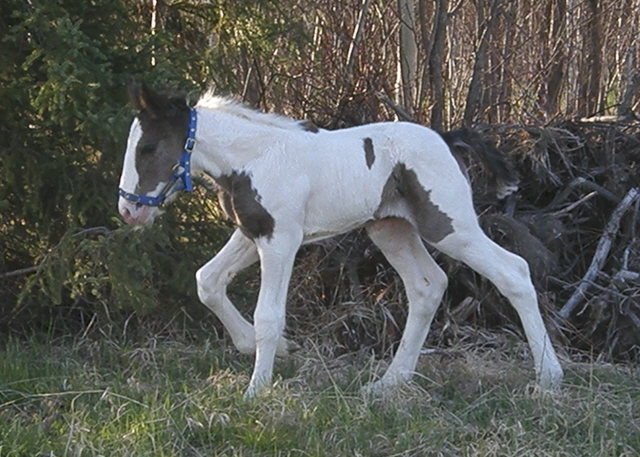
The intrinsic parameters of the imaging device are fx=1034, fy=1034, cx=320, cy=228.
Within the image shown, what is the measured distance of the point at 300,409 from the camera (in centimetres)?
478

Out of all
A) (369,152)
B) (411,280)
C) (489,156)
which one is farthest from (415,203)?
(489,156)

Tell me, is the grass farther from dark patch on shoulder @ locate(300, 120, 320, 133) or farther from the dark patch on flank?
dark patch on shoulder @ locate(300, 120, 320, 133)

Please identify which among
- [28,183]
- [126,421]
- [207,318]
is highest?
[28,183]

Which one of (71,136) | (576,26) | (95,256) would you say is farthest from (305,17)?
(95,256)

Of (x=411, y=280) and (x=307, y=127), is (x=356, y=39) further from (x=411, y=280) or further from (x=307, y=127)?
(x=411, y=280)

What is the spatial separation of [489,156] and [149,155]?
194 centimetres

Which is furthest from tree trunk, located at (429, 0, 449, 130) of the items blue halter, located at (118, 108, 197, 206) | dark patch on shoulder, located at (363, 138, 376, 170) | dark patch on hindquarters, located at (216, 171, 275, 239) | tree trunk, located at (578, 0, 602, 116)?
blue halter, located at (118, 108, 197, 206)

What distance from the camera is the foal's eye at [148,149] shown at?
5074 mm

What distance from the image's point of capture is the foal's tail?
5.77 m

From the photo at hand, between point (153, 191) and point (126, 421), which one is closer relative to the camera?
point (126, 421)

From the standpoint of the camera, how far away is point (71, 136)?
6.61 metres

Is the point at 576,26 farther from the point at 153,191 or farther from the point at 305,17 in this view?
the point at 153,191

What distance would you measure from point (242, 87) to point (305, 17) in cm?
148

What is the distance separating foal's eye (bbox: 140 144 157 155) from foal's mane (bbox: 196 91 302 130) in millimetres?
432
